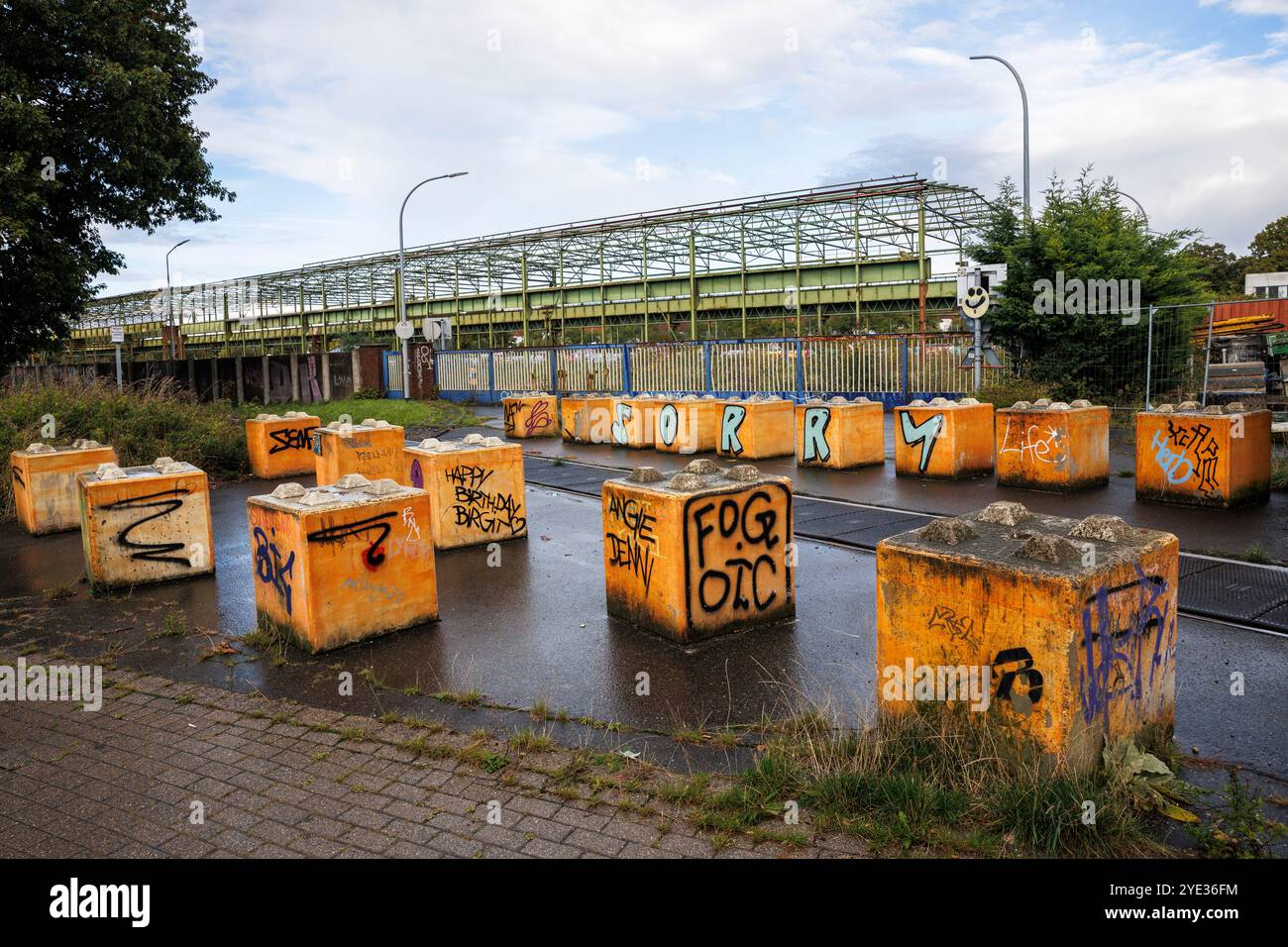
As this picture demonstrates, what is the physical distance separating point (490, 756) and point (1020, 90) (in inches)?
812

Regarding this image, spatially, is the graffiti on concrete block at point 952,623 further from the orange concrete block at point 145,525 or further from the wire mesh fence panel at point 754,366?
the wire mesh fence panel at point 754,366

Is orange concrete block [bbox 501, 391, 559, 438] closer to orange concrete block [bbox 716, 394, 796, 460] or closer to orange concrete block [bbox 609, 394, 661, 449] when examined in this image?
orange concrete block [bbox 609, 394, 661, 449]

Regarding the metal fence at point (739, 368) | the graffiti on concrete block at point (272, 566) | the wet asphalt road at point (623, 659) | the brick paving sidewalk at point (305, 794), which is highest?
the metal fence at point (739, 368)

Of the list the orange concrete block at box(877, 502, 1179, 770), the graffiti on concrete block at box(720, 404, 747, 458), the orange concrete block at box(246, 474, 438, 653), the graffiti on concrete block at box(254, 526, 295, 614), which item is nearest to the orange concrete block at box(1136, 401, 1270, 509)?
the graffiti on concrete block at box(720, 404, 747, 458)

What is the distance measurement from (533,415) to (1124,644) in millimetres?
16706

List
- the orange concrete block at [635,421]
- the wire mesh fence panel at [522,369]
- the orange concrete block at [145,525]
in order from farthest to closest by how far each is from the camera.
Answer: the wire mesh fence panel at [522,369] → the orange concrete block at [635,421] → the orange concrete block at [145,525]

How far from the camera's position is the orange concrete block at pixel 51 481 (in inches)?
422

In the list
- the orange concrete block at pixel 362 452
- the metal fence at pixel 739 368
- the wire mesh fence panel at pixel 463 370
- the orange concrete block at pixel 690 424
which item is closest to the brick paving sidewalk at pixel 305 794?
the orange concrete block at pixel 362 452

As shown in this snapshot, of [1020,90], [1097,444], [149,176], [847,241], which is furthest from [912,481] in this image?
[847,241]

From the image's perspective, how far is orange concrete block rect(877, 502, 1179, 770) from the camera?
12.3ft

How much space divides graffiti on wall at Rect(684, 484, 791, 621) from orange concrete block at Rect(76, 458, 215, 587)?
16.4 feet

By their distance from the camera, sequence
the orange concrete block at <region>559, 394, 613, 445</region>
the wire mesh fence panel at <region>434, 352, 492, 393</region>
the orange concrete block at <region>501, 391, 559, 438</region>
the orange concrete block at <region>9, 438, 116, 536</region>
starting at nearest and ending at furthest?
the orange concrete block at <region>9, 438, 116, 536</region> → the orange concrete block at <region>559, 394, 613, 445</region> → the orange concrete block at <region>501, 391, 559, 438</region> → the wire mesh fence panel at <region>434, 352, 492, 393</region>

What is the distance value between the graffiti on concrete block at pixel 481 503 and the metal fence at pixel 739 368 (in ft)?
34.4
